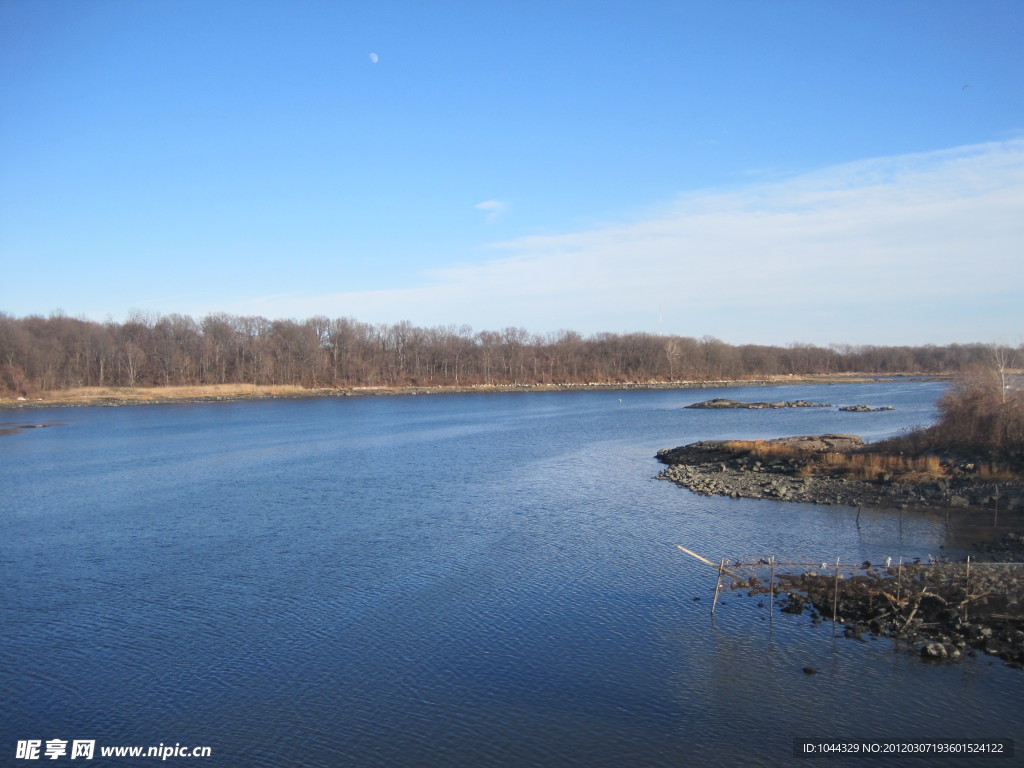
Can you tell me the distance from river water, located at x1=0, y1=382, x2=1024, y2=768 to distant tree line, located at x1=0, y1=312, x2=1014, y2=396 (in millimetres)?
75613

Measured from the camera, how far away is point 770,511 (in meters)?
28.4

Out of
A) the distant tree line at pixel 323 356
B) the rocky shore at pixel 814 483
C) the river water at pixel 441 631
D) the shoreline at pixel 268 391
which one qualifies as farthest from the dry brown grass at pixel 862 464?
the distant tree line at pixel 323 356

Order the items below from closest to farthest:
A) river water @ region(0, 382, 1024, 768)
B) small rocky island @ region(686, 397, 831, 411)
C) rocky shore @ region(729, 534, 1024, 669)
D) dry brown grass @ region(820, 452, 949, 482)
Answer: river water @ region(0, 382, 1024, 768) → rocky shore @ region(729, 534, 1024, 669) → dry brown grass @ region(820, 452, 949, 482) → small rocky island @ region(686, 397, 831, 411)

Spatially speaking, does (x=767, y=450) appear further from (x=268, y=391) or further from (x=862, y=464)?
(x=268, y=391)

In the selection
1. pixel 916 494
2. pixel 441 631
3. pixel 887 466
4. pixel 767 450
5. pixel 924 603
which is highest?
pixel 767 450

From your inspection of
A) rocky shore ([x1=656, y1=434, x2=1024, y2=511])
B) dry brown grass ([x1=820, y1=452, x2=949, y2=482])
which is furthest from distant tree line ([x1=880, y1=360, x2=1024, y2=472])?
rocky shore ([x1=656, y1=434, x2=1024, y2=511])

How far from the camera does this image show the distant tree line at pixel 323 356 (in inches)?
4119

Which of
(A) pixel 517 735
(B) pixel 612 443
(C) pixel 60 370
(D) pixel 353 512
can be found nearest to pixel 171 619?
(A) pixel 517 735

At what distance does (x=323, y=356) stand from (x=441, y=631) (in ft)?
360

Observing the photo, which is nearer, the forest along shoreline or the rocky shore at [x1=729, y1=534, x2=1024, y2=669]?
the rocky shore at [x1=729, y1=534, x2=1024, y2=669]

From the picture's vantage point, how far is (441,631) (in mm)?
17062

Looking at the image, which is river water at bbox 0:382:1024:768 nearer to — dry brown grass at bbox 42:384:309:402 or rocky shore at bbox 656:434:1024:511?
rocky shore at bbox 656:434:1024:511

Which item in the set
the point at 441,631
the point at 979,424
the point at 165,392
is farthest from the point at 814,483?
the point at 165,392

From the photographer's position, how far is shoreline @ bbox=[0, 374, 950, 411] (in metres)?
90.9
